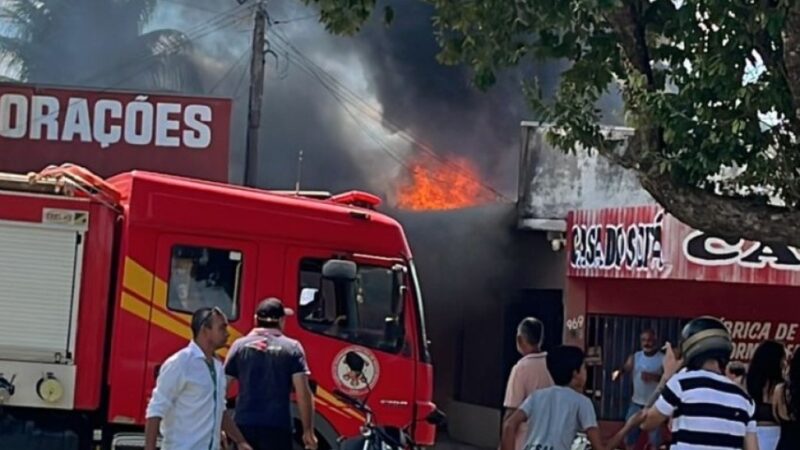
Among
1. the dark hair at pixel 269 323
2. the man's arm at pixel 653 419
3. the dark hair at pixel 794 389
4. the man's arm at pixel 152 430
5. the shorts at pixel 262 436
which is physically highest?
the dark hair at pixel 269 323

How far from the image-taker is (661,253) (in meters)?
14.9

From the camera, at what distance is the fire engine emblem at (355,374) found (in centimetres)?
1062

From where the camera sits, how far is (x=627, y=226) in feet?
51.9

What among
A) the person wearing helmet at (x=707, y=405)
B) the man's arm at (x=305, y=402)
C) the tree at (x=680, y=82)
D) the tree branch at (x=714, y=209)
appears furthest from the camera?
the man's arm at (x=305, y=402)

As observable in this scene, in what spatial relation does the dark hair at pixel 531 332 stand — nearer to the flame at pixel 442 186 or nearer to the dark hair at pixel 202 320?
the dark hair at pixel 202 320

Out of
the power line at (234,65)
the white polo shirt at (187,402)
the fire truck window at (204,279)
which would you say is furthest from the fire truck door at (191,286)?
the power line at (234,65)

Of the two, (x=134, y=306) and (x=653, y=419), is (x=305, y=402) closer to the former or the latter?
(x=134, y=306)

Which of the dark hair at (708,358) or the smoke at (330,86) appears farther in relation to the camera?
the smoke at (330,86)

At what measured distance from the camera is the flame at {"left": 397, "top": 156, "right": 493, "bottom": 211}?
72.1ft

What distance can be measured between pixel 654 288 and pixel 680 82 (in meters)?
8.33

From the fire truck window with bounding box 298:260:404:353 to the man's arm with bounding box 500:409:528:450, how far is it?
3.00m

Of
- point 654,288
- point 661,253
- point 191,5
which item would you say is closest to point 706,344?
point 661,253

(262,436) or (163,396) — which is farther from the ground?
(163,396)

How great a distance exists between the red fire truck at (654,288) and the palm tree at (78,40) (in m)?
13.2
